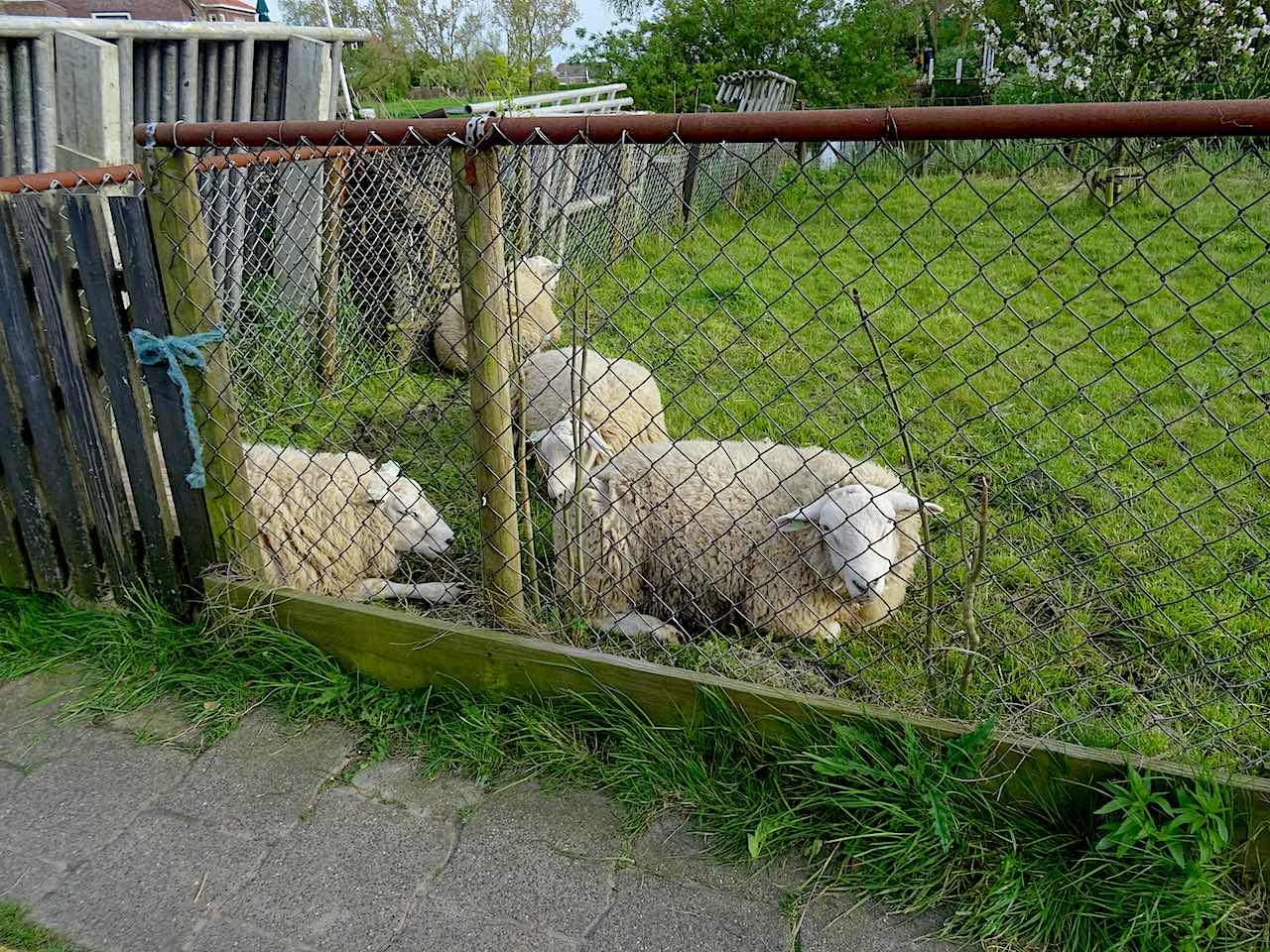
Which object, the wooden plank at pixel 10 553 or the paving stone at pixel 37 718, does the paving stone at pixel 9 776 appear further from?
the wooden plank at pixel 10 553

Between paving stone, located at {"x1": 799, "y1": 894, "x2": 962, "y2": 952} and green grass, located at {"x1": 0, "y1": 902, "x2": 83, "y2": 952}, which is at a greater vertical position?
green grass, located at {"x1": 0, "y1": 902, "x2": 83, "y2": 952}

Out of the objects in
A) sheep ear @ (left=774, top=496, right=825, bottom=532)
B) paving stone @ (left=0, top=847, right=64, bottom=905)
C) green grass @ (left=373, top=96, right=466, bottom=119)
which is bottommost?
paving stone @ (left=0, top=847, right=64, bottom=905)

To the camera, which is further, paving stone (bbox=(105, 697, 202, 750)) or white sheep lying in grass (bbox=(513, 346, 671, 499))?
white sheep lying in grass (bbox=(513, 346, 671, 499))

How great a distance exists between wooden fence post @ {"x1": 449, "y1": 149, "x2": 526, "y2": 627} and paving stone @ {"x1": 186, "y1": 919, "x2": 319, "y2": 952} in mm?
952

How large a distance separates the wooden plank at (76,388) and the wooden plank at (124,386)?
6 centimetres

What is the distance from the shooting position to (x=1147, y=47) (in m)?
9.62

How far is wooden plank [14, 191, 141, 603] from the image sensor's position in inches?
98.7

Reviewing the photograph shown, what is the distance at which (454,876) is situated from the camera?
2.07m

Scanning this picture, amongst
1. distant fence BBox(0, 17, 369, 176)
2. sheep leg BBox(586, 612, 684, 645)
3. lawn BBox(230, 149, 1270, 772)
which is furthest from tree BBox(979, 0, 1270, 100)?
sheep leg BBox(586, 612, 684, 645)

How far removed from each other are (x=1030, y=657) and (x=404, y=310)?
15.0 feet

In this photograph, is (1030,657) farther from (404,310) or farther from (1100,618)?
(404,310)

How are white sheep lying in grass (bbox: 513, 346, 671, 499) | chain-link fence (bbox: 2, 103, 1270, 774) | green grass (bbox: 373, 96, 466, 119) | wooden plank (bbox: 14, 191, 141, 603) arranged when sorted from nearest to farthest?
chain-link fence (bbox: 2, 103, 1270, 774)
wooden plank (bbox: 14, 191, 141, 603)
white sheep lying in grass (bbox: 513, 346, 671, 499)
green grass (bbox: 373, 96, 466, 119)

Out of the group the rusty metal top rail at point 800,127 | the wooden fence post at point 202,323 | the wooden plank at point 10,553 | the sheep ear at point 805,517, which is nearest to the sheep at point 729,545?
the sheep ear at point 805,517

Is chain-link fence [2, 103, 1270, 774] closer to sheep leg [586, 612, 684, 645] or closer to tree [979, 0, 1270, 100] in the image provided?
sheep leg [586, 612, 684, 645]
